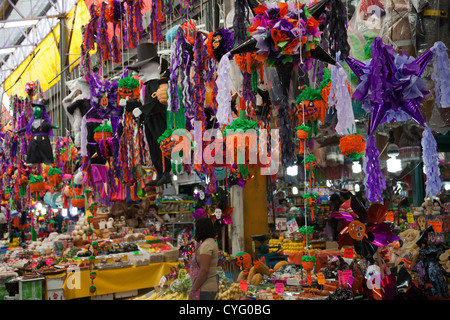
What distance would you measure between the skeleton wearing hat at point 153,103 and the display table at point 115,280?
7.45 feet

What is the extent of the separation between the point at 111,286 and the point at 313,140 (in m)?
3.11

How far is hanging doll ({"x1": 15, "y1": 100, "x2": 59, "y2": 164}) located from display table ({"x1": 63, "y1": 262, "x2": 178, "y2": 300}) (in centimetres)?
166

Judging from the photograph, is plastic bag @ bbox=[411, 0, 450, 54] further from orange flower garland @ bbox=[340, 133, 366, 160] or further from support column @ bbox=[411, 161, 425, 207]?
support column @ bbox=[411, 161, 425, 207]

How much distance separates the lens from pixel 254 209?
23.4ft

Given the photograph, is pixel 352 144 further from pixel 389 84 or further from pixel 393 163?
pixel 393 163

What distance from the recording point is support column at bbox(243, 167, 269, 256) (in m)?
7.01

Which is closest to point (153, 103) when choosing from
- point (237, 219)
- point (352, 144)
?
point (352, 144)

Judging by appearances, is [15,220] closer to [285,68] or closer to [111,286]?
[111,286]

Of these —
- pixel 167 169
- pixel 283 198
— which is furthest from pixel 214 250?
pixel 283 198

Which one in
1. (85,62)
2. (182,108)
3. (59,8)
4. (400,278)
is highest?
(59,8)

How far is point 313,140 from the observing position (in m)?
4.87

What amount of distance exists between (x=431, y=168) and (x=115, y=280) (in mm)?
4373

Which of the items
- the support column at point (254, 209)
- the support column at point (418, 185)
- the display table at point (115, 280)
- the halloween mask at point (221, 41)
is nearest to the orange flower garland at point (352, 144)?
the halloween mask at point (221, 41)

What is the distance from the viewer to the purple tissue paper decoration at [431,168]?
2.72 m
